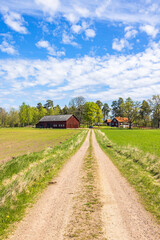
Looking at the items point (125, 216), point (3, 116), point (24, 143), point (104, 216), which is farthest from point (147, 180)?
point (3, 116)

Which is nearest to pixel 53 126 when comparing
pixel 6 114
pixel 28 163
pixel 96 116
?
pixel 96 116

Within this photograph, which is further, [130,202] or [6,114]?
[6,114]

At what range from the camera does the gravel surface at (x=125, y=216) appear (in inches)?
167

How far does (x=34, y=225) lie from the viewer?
4668mm

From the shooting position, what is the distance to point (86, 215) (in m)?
5.12

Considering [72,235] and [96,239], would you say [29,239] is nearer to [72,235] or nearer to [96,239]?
[72,235]

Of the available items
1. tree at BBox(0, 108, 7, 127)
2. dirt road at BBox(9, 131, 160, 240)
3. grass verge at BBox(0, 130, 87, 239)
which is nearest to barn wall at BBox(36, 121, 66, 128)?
tree at BBox(0, 108, 7, 127)

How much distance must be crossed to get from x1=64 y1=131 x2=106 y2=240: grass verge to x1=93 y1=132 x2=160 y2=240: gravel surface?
10.2 inches

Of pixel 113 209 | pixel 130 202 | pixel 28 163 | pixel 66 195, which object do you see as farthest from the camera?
pixel 28 163

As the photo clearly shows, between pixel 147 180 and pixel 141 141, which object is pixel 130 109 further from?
pixel 147 180

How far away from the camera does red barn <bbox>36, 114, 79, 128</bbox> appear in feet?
280

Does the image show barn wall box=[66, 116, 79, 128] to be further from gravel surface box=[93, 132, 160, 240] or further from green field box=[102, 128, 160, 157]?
gravel surface box=[93, 132, 160, 240]

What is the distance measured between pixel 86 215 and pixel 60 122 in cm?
8249

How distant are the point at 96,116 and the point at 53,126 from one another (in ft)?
85.4
